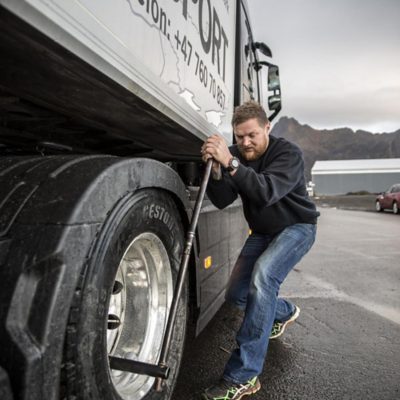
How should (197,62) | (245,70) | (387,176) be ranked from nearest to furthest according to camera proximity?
(197,62)
(245,70)
(387,176)

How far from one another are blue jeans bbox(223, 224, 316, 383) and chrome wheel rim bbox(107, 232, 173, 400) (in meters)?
A: 0.64

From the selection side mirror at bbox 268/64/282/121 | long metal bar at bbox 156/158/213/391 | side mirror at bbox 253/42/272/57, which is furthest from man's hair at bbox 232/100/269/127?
side mirror at bbox 268/64/282/121

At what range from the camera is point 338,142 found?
18112 cm

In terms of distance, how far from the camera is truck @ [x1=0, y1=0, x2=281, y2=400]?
1.08 metres

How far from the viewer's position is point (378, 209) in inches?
842

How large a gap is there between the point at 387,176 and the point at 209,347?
55.5 meters

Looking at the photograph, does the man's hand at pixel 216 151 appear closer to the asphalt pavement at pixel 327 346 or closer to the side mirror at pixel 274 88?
the asphalt pavement at pixel 327 346

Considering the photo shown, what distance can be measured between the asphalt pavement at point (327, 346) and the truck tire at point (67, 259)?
1.11 m

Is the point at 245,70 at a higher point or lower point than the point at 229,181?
higher

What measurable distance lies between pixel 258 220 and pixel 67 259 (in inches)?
76.2

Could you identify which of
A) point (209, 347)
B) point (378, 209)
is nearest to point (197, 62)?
point (209, 347)

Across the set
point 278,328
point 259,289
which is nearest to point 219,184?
point 259,289

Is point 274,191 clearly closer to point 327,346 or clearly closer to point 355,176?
point 327,346

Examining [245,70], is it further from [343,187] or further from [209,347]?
[343,187]
